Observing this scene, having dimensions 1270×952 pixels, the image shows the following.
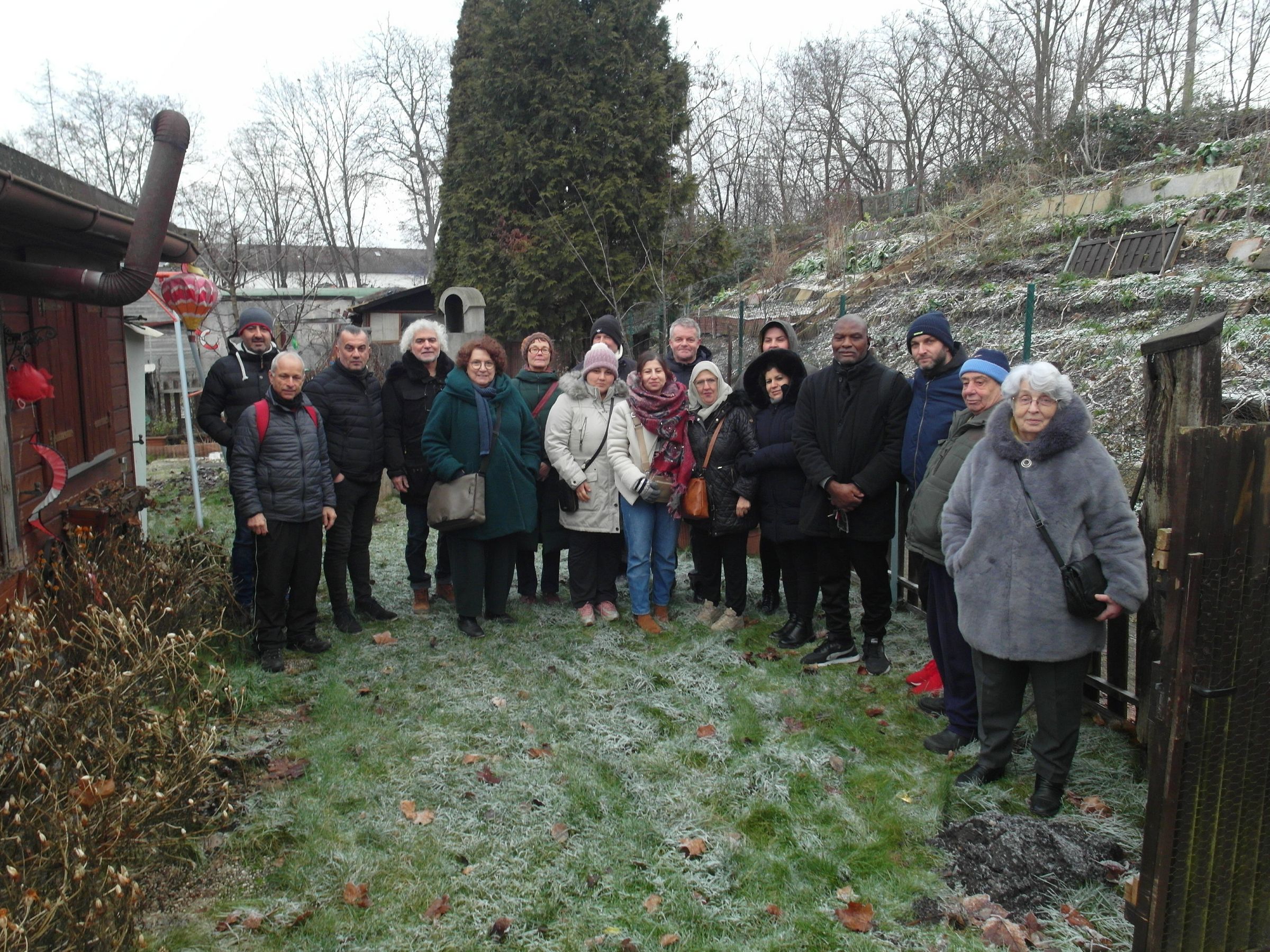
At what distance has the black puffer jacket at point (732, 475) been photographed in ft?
18.5

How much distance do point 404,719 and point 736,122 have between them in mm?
26478

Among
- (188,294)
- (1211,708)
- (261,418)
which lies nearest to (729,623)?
(261,418)

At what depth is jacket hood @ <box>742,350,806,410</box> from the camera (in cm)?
553

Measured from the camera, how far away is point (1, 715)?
278cm

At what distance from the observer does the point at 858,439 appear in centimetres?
489

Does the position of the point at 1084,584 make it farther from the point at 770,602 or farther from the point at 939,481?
the point at 770,602

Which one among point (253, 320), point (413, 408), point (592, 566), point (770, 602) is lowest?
point (770, 602)

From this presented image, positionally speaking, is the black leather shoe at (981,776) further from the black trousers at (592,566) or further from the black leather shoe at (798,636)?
the black trousers at (592,566)

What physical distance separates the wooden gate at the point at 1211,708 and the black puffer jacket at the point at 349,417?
4.76m

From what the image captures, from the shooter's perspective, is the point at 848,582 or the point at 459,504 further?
the point at 459,504

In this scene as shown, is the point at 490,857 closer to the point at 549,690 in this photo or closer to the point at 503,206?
the point at 549,690

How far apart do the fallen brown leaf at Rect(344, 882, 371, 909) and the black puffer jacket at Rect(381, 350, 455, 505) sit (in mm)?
3326

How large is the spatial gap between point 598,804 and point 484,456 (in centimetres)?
277

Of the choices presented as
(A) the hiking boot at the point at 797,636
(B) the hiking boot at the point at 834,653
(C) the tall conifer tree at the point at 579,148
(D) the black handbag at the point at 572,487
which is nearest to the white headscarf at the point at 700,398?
(D) the black handbag at the point at 572,487
